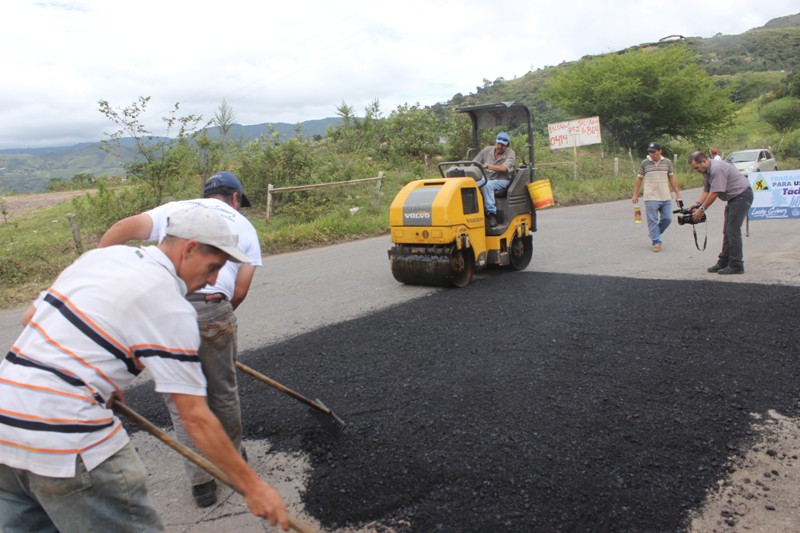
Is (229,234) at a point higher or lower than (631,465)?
higher

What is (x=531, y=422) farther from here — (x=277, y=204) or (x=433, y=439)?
(x=277, y=204)

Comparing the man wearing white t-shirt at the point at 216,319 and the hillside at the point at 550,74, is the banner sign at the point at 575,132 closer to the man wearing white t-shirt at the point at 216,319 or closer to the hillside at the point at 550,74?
the hillside at the point at 550,74

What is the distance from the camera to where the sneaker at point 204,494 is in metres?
2.98

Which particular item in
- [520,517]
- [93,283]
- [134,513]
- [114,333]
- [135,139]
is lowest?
[520,517]

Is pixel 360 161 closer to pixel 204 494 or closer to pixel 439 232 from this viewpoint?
pixel 439 232

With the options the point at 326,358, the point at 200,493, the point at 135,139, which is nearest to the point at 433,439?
the point at 200,493

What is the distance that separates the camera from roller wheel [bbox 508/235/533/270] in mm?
8086

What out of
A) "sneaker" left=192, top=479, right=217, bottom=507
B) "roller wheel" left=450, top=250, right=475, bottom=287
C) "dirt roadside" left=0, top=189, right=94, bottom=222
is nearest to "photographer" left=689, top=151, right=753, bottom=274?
"roller wheel" left=450, top=250, right=475, bottom=287

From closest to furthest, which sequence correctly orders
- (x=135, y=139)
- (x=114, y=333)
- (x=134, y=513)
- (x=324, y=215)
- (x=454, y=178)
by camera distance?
(x=114, y=333)
(x=134, y=513)
(x=454, y=178)
(x=135, y=139)
(x=324, y=215)

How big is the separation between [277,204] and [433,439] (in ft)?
37.6

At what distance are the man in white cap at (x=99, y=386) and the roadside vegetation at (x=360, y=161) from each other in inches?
297

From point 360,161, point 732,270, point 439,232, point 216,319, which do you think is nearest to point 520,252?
point 439,232

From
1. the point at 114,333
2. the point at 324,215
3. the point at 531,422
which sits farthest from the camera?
the point at 324,215

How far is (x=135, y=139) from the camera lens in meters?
11.9
